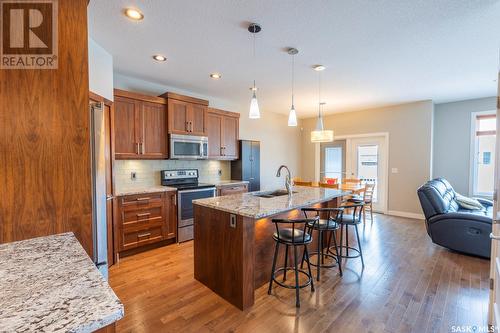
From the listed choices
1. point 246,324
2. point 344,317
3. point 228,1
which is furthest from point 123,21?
point 344,317

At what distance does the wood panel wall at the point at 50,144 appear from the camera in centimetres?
119

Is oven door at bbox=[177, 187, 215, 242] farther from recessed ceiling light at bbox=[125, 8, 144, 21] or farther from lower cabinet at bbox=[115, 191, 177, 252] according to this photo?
recessed ceiling light at bbox=[125, 8, 144, 21]

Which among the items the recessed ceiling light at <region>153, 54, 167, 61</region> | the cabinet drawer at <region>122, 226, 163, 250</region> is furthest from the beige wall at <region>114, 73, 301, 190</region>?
the recessed ceiling light at <region>153, 54, 167, 61</region>

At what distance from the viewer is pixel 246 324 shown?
1904 mm

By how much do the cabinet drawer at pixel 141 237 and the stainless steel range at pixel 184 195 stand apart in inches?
12.6

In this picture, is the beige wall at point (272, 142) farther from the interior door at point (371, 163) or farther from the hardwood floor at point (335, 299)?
the hardwood floor at point (335, 299)

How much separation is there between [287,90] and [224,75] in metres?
1.32

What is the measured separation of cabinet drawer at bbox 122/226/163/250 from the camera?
10.5 feet

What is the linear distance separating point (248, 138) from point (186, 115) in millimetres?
2057

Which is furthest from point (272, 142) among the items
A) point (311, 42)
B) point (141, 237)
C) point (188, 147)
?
point (141, 237)

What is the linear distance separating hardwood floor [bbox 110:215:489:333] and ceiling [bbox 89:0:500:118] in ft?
8.59

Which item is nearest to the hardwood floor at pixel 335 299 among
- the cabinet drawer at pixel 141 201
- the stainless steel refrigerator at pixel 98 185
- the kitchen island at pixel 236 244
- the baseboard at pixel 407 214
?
the kitchen island at pixel 236 244

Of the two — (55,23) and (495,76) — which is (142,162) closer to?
(55,23)

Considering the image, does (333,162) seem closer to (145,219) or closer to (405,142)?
(405,142)
